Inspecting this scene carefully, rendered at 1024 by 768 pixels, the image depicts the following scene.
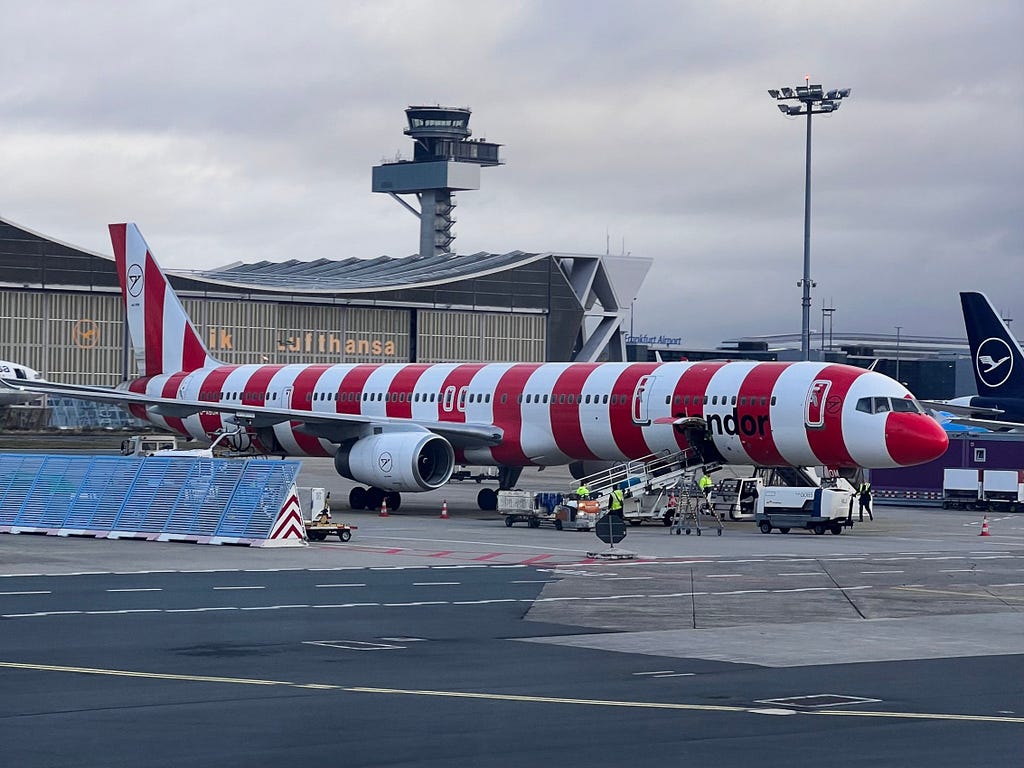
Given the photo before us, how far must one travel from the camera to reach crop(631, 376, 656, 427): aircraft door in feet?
153

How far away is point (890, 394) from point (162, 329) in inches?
1196

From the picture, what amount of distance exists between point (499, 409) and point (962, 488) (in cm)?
1987

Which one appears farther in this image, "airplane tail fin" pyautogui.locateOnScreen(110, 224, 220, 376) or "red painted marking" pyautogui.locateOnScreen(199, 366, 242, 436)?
"airplane tail fin" pyautogui.locateOnScreen(110, 224, 220, 376)

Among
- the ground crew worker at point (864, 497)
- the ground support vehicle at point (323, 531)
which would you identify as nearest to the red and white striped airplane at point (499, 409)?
the ground crew worker at point (864, 497)

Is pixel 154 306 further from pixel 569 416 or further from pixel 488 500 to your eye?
pixel 569 416

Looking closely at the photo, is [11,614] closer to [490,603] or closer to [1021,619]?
[490,603]

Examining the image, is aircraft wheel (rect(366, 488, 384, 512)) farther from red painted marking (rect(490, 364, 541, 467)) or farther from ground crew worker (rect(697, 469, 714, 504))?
ground crew worker (rect(697, 469, 714, 504))

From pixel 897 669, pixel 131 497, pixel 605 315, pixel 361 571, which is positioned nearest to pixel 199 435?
pixel 131 497

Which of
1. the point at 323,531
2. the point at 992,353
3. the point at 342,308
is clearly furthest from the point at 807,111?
the point at 342,308

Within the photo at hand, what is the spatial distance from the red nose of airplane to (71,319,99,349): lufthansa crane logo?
77336 millimetres

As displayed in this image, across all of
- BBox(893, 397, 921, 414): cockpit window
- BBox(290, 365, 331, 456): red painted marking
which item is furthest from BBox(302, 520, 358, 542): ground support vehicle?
BBox(290, 365, 331, 456): red painted marking

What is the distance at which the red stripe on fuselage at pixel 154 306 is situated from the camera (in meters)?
61.3

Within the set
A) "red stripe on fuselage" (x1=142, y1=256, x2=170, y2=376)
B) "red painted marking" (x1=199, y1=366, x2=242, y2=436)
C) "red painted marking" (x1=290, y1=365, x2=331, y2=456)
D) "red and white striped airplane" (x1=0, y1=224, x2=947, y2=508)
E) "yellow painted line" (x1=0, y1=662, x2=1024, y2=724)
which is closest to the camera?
"yellow painted line" (x1=0, y1=662, x2=1024, y2=724)

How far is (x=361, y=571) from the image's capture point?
101 feet
